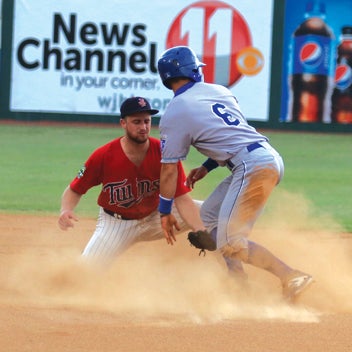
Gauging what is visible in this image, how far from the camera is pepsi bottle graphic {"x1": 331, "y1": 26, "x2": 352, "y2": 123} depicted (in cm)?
2059

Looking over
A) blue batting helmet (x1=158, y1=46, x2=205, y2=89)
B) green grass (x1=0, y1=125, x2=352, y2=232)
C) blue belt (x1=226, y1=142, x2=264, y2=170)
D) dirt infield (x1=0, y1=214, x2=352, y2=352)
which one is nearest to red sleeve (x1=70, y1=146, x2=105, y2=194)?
dirt infield (x1=0, y1=214, x2=352, y2=352)

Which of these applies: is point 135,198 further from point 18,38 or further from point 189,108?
point 18,38

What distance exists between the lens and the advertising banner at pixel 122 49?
67.5 ft

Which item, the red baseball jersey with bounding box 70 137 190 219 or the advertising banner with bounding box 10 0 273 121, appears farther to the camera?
the advertising banner with bounding box 10 0 273 121

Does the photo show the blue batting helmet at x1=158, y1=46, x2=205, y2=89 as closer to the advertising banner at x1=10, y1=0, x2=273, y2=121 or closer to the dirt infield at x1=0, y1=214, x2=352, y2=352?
the dirt infield at x1=0, y1=214, x2=352, y2=352

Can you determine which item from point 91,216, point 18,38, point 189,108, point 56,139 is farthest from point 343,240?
point 18,38

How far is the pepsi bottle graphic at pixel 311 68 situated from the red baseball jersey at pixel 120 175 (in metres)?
13.7

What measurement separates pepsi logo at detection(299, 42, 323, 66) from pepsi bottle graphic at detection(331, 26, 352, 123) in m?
0.41

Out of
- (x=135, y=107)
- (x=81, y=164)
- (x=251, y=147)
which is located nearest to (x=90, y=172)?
(x=135, y=107)

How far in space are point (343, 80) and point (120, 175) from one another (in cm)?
1423

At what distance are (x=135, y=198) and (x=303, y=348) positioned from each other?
2237 millimetres

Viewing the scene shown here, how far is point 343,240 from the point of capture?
9758 mm

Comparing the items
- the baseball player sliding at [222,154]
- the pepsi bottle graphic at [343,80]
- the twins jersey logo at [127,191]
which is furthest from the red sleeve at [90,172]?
the pepsi bottle graphic at [343,80]

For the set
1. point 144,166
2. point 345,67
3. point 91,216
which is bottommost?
point 91,216
